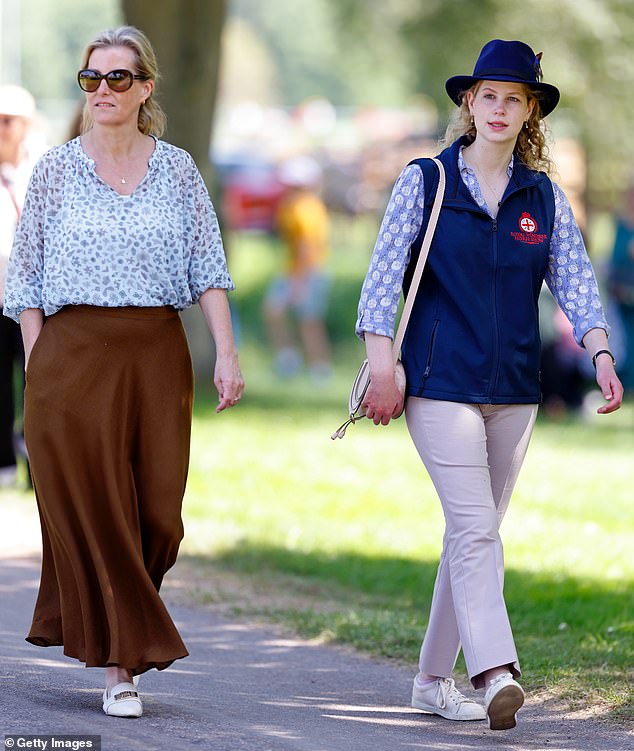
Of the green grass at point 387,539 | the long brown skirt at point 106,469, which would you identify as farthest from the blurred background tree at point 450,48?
the long brown skirt at point 106,469

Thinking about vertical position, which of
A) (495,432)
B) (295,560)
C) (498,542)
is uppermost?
(495,432)

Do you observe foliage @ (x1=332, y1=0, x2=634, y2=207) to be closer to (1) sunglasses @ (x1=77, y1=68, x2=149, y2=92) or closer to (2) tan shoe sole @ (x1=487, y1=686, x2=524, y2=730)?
(1) sunglasses @ (x1=77, y1=68, x2=149, y2=92)

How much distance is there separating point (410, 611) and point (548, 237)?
2835 mm

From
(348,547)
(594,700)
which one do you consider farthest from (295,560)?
(594,700)

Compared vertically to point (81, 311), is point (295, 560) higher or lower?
lower

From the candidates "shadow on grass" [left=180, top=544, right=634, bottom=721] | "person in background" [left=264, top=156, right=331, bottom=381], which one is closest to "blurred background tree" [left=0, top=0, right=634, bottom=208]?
"person in background" [left=264, top=156, right=331, bottom=381]

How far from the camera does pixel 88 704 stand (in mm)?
5203

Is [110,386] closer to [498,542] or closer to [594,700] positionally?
[498,542]

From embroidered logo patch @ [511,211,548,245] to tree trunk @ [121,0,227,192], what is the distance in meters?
10.3

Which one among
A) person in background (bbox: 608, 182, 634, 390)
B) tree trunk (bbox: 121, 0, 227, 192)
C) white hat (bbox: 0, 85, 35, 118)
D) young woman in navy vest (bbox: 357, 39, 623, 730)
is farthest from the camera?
person in background (bbox: 608, 182, 634, 390)

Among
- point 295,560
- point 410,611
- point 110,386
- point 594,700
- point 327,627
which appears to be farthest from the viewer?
point 295,560

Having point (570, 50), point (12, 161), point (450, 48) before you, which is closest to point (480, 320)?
point (12, 161)

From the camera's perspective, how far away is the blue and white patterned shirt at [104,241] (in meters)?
5.03

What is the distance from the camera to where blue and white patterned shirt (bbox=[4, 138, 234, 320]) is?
5.03m
